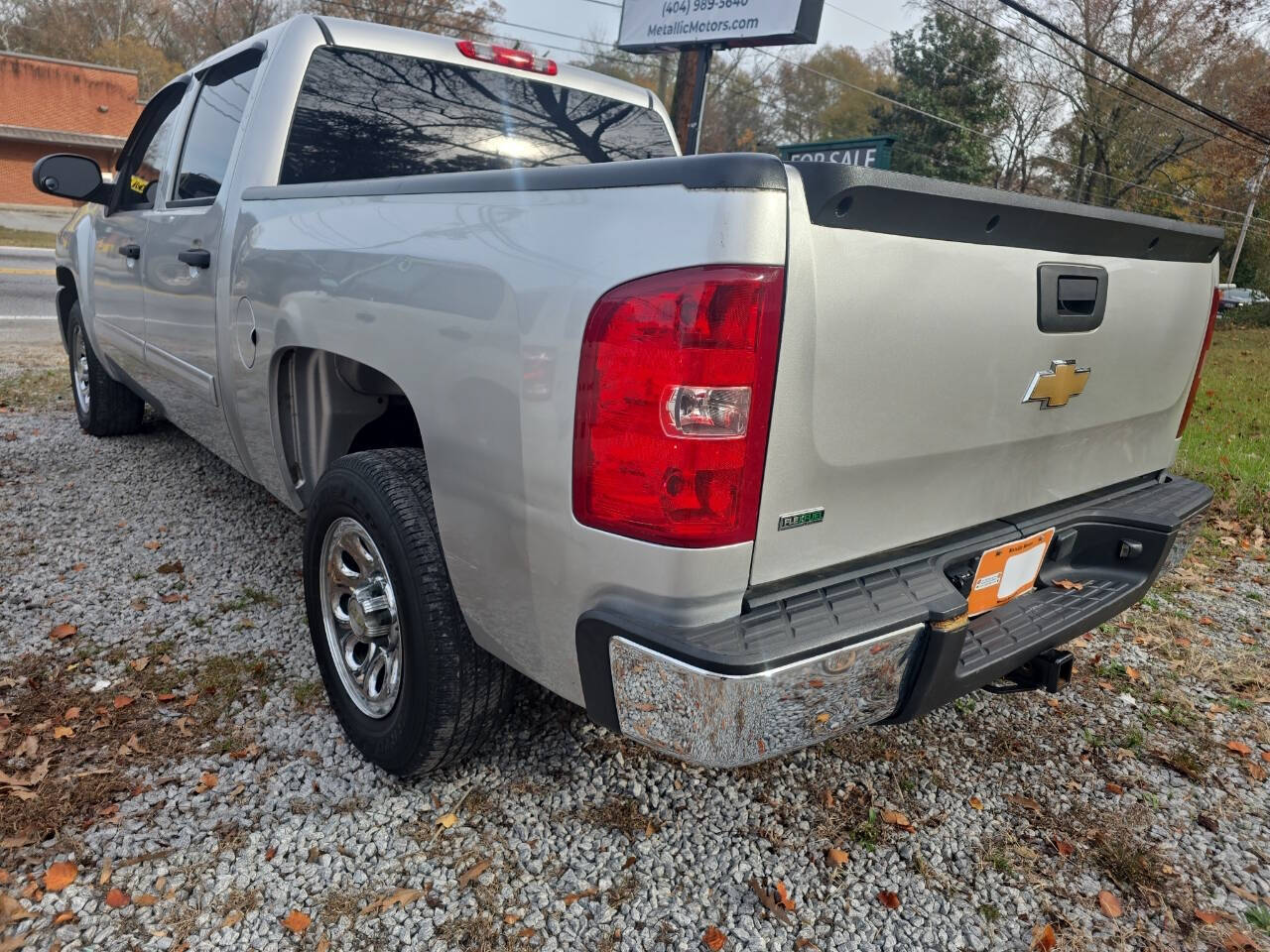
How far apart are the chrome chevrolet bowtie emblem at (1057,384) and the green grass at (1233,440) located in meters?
4.09

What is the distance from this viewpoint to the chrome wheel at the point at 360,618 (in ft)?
8.00

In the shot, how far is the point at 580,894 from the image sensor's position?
2.13 meters

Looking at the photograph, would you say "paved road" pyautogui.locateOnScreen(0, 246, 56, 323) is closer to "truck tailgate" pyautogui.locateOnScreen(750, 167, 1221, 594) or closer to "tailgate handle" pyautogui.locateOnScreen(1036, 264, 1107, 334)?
"truck tailgate" pyautogui.locateOnScreen(750, 167, 1221, 594)

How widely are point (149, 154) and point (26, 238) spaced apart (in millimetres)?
22631

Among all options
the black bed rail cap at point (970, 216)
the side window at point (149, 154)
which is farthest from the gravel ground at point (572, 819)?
the side window at point (149, 154)

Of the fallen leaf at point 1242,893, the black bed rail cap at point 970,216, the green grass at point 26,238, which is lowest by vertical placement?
the green grass at point 26,238

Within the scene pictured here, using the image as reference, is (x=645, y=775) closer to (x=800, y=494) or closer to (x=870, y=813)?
(x=870, y=813)

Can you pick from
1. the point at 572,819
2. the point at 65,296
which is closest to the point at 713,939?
the point at 572,819

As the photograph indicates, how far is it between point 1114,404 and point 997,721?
1150 mm

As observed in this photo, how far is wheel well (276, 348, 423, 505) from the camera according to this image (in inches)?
107

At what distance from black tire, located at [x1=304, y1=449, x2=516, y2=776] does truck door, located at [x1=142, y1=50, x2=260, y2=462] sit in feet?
3.97

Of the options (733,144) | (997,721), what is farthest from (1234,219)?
(997,721)

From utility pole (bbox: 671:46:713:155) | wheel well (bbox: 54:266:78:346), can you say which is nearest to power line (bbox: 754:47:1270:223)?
utility pole (bbox: 671:46:713:155)

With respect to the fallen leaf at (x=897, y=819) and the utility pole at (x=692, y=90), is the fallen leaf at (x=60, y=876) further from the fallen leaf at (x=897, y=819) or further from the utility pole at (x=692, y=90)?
the utility pole at (x=692, y=90)
